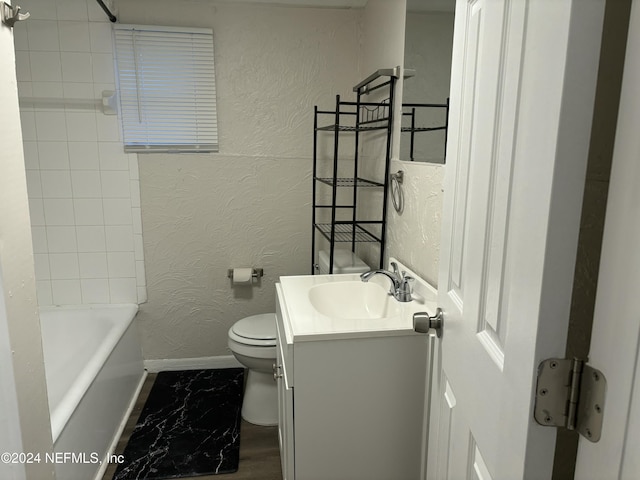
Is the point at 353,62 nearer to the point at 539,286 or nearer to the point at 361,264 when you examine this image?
the point at 361,264

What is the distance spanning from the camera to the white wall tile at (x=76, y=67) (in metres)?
2.46

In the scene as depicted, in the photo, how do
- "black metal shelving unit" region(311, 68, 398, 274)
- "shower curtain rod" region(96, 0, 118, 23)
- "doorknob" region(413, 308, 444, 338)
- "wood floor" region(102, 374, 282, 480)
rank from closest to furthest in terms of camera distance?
1. "doorknob" region(413, 308, 444, 338)
2. "wood floor" region(102, 374, 282, 480)
3. "black metal shelving unit" region(311, 68, 398, 274)
4. "shower curtain rod" region(96, 0, 118, 23)

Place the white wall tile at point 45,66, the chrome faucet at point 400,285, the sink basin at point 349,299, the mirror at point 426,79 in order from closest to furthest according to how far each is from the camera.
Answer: the mirror at point 426,79, the chrome faucet at point 400,285, the sink basin at point 349,299, the white wall tile at point 45,66

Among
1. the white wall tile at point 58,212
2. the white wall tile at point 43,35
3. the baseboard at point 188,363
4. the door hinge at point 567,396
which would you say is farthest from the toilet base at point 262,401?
the white wall tile at point 43,35

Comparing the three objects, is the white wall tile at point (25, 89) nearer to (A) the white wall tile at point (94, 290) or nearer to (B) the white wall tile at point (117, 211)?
(B) the white wall tile at point (117, 211)

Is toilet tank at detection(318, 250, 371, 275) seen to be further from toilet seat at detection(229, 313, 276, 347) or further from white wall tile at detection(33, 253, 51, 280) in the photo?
white wall tile at detection(33, 253, 51, 280)

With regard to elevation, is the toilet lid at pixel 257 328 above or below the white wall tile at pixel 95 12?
below

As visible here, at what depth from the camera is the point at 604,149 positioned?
1.79ft

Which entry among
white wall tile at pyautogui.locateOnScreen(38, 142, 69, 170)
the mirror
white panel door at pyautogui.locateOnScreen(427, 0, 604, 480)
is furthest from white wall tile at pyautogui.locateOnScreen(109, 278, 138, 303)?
white panel door at pyautogui.locateOnScreen(427, 0, 604, 480)

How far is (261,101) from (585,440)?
7.89ft

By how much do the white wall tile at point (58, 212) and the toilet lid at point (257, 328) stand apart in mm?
1175

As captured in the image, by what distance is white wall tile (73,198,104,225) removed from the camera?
2621 mm

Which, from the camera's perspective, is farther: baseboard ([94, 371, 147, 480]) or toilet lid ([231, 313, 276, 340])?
toilet lid ([231, 313, 276, 340])

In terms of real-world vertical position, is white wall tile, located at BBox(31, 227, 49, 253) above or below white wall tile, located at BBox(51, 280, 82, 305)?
above
